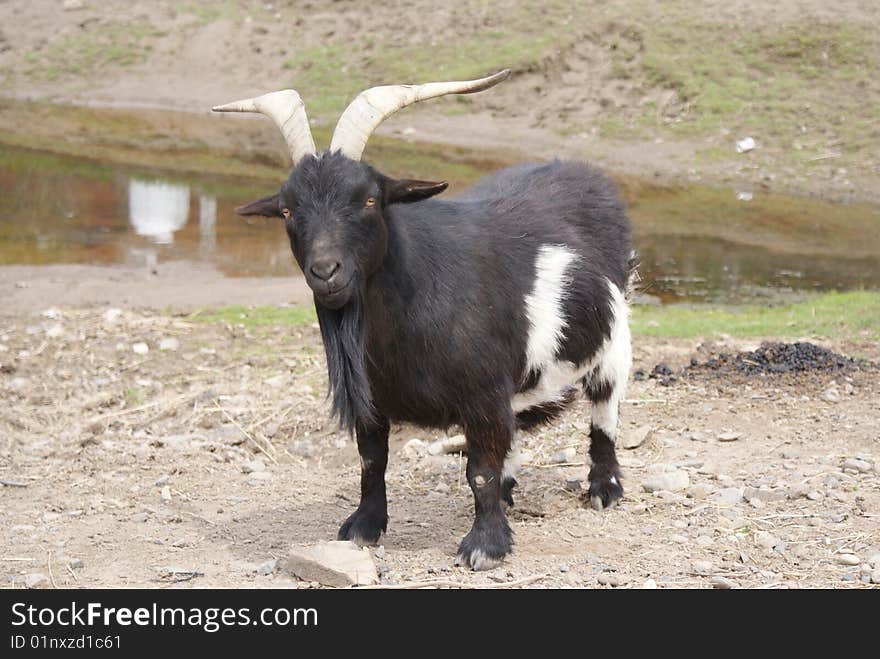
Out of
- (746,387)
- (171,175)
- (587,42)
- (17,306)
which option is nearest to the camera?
(746,387)

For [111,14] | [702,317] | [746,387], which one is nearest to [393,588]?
[746,387]

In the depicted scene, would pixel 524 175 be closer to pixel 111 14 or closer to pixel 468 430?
pixel 468 430

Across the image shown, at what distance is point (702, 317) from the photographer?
436 inches

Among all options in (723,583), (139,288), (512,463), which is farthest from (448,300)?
(139,288)

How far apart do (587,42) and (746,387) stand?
1763 centimetres

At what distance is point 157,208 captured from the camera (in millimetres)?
17578

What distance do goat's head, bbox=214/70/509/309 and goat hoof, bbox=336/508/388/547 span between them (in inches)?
49.2

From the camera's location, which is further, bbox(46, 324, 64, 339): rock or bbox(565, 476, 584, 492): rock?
bbox(46, 324, 64, 339): rock

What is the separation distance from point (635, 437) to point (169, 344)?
3834 millimetres

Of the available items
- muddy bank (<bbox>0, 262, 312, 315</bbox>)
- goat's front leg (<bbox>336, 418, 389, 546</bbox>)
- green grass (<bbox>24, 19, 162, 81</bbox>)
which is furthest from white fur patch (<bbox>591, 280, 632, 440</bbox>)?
green grass (<bbox>24, 19, 162, 81</bbox>)

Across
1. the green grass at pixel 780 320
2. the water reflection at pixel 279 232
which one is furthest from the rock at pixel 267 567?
the water reflection at pixel 279 232

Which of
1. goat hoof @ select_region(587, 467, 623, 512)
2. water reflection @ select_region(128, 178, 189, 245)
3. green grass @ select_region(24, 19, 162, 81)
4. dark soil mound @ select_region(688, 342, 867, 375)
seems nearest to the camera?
goat hoof @ select_region(587, 467, 623, 512)

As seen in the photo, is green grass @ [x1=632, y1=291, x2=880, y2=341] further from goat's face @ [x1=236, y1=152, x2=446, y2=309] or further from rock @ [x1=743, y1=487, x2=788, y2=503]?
goat's face @ [x1=236, y1=152, x2=446, y2=309]

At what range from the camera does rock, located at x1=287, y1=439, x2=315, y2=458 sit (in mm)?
7312
